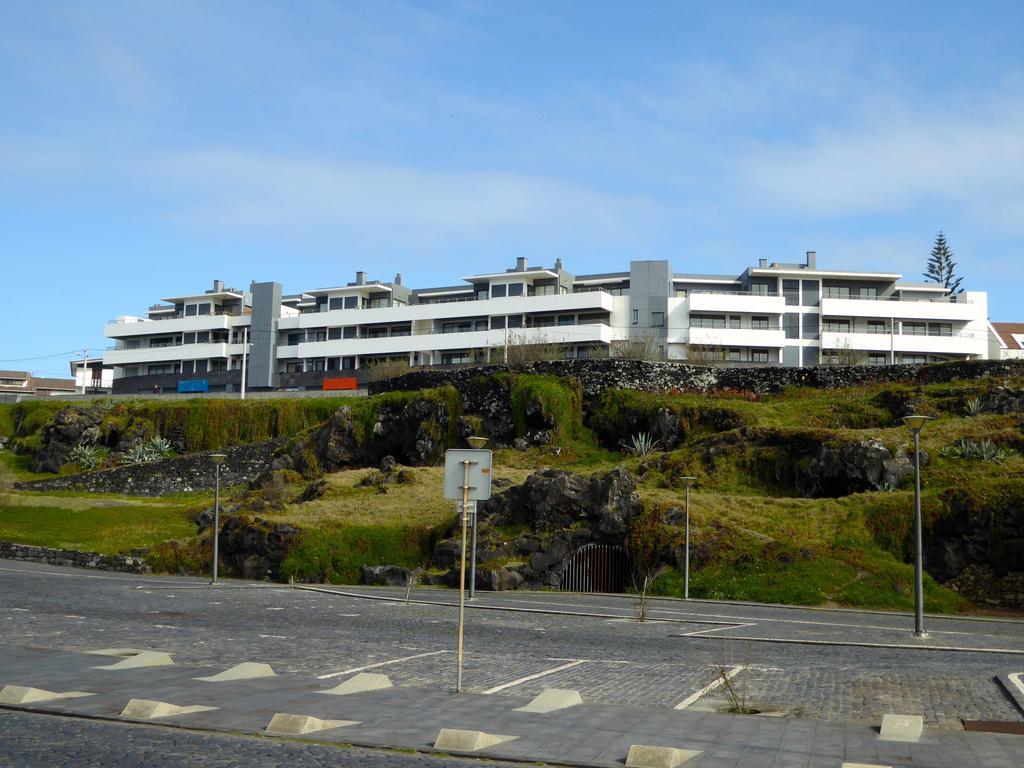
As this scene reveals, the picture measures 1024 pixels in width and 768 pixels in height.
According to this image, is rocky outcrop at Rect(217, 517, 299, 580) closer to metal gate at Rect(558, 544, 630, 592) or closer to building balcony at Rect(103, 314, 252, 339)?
metal gate at Rect(558, 544, 630, 592)

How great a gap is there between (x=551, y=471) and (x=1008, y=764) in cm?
2818

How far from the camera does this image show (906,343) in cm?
8369

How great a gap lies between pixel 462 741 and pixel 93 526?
134 feet

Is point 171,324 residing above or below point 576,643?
above

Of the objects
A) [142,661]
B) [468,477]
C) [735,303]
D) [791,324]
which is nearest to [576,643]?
[468,477]

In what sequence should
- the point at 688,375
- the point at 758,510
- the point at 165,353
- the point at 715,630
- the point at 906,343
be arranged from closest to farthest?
the point at 715,630 → the point at 758,510 → the point at 688,375 → the point at 906,343 → the point at 165,353

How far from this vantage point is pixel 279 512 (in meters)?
41.2

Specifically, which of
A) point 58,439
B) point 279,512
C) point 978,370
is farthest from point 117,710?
point 58,439

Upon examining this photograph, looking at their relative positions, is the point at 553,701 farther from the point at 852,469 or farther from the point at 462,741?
the point at 852,469

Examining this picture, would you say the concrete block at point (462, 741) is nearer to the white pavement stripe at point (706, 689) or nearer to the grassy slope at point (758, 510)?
the white pavement stripe at point (706, 689)

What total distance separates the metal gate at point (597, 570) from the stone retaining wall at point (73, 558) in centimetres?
1672

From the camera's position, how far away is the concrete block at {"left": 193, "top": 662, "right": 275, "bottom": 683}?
1298 centimetres

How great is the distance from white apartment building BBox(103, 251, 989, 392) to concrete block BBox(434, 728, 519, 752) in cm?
6034

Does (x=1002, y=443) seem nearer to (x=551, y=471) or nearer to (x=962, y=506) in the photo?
(x=962, y=506)
